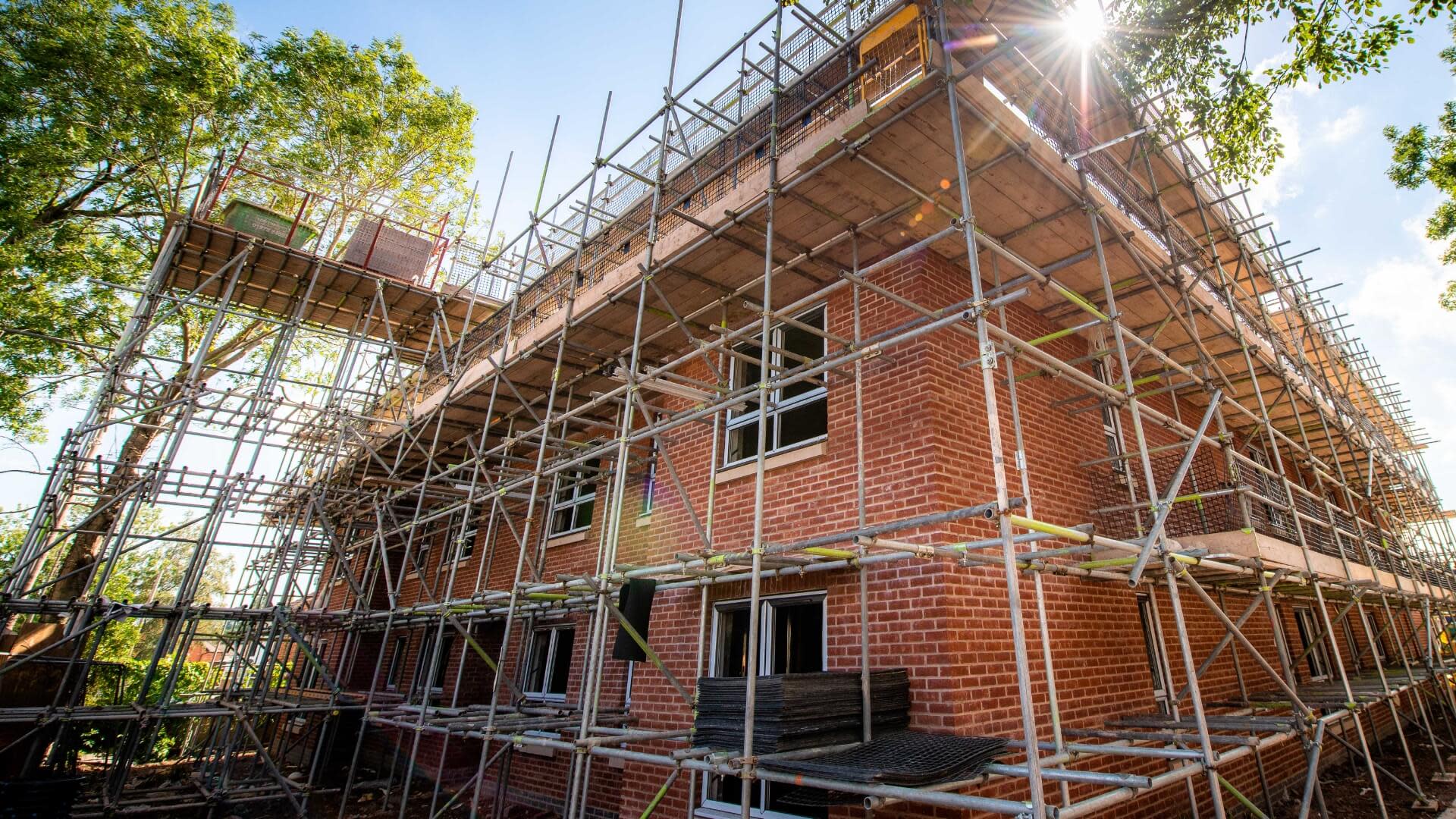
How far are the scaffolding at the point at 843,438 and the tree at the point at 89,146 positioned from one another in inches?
153

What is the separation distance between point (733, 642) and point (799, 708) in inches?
96.3

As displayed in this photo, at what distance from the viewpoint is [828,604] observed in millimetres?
A: 6207

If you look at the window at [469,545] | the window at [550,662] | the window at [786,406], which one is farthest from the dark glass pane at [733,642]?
the window at [469,545]

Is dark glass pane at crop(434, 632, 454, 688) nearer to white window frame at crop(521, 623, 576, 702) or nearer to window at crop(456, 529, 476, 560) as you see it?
window at crop(456, 529, 476, 560)

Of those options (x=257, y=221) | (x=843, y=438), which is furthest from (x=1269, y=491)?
(x=257, y=221)

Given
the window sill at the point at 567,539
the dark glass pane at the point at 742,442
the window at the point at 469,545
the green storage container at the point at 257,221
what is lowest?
the window sill at the point at 567,539

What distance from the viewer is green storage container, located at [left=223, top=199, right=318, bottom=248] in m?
12.9

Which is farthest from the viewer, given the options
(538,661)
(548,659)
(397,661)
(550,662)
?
(397,661)

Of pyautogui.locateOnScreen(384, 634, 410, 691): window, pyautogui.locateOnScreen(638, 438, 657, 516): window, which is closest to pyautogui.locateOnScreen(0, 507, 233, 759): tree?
pyautogui.locateOnScreen(384, 634, 410, 691): window

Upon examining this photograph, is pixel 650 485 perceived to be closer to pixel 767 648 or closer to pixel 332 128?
pixel 767 648

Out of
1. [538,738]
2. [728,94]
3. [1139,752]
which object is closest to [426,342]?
[728,94]

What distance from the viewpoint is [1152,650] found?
768 cm

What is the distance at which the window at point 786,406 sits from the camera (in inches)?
293

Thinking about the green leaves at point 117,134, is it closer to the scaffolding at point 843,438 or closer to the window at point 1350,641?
the scaffolding at point 843,438
